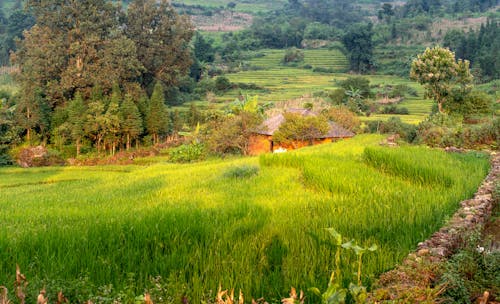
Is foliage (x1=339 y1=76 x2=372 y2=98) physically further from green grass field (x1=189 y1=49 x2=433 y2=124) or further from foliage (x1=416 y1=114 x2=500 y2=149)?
foliage (x1=416 y1=114 x2=500 y2=149)

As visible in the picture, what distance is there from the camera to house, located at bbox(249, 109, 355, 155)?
24695mm

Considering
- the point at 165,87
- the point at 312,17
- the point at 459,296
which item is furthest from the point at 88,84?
the point at 312,17

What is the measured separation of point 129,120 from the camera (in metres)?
32.4

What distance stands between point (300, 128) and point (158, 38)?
2390 centimetres

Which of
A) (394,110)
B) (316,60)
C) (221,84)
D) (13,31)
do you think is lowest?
(394,110)

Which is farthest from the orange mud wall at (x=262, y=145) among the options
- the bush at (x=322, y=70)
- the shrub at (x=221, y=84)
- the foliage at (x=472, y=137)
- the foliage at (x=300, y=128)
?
the bush at (x=322, y=70)

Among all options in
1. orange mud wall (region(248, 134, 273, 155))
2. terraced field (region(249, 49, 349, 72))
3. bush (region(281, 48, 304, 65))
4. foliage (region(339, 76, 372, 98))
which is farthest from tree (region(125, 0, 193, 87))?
bush (region(281, 48, 304, 65))

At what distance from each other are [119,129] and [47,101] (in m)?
7.02

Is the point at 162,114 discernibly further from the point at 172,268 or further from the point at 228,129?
the point at 172,268

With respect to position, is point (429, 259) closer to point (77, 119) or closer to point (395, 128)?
point (395, 128)

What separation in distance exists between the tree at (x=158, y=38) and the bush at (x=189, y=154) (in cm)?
1617

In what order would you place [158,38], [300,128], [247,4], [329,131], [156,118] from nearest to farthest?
[300,128], [329,131], [156,118], [158,38], [247,4]

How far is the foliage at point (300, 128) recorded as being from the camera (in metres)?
23.7

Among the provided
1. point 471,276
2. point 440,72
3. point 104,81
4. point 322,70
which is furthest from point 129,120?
point 322,70
